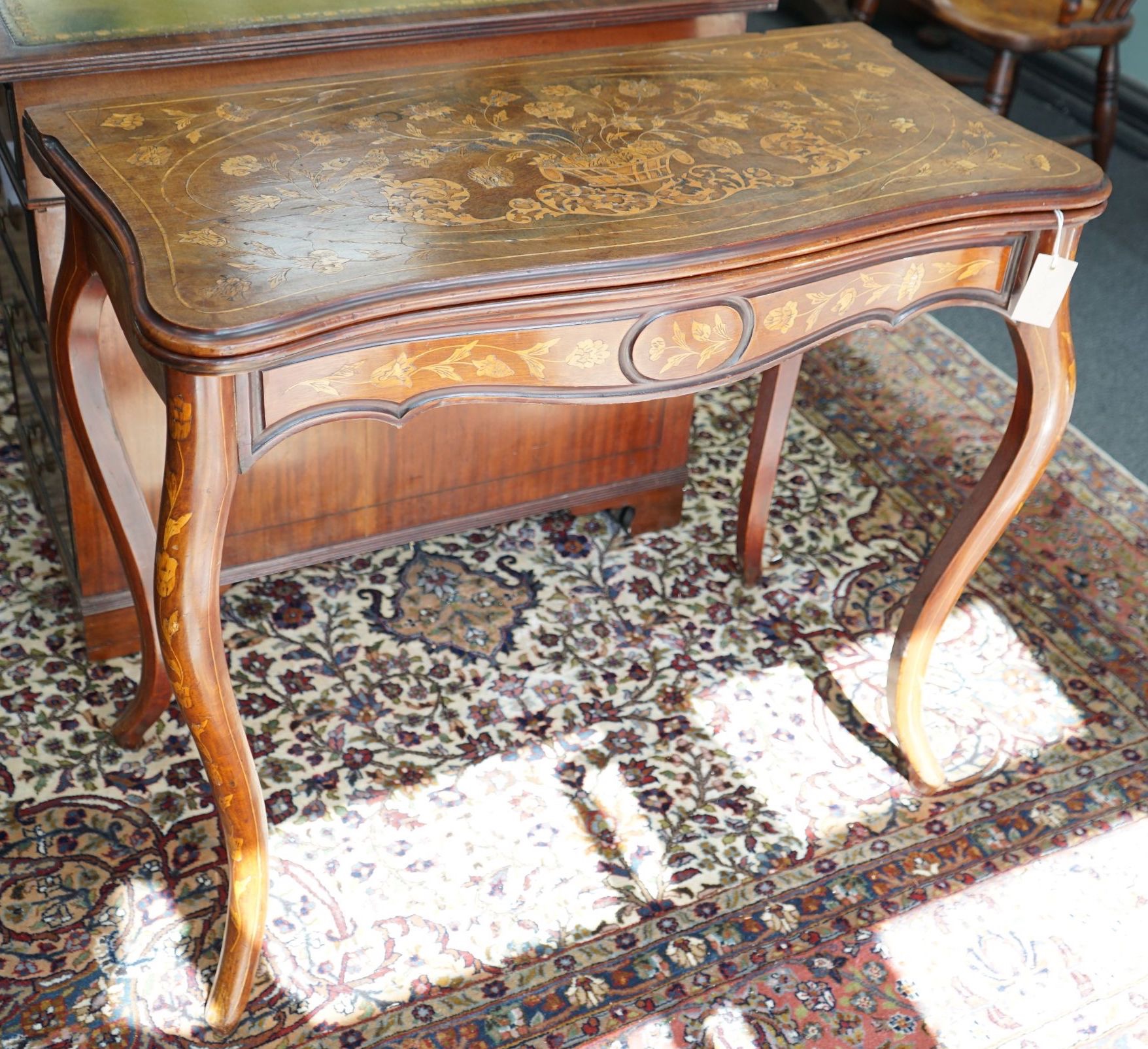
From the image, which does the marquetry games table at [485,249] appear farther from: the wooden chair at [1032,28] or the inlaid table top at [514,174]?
the wooden chair at [1032,28]

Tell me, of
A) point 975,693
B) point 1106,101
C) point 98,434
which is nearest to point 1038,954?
point 975,693

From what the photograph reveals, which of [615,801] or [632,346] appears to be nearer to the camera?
[632,346]

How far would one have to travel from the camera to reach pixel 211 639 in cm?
139

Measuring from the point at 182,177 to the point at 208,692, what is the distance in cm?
55

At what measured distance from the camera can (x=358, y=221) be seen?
137 centimetres

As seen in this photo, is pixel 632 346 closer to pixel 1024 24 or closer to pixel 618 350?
pixel 618 350

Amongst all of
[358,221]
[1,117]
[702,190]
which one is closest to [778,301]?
[702,190]

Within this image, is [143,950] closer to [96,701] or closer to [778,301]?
[96,701]

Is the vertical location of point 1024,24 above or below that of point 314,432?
above

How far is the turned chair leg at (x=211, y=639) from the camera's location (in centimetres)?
126

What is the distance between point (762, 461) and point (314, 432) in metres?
0.76

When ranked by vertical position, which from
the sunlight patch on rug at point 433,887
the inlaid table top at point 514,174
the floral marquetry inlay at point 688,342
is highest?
the inlaid table top at point 514,174

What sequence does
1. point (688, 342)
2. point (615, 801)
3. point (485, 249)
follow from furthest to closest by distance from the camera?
point (615, 801) < point (688, 342) < point (485, 249)

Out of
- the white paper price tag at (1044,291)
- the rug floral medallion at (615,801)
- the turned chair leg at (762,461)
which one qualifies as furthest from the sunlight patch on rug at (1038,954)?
the white paper price tag at (1044,291)
